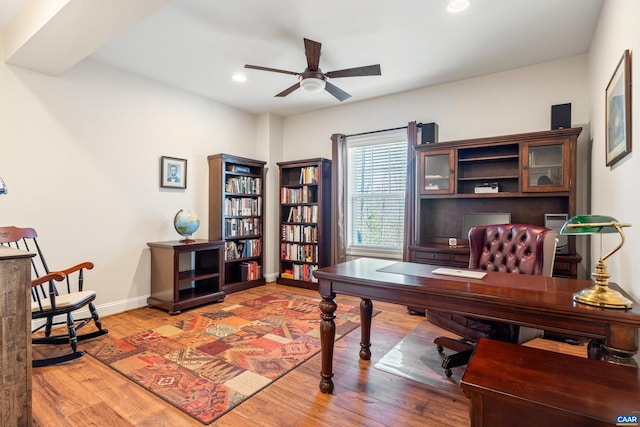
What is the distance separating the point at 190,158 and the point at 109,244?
1.43 m

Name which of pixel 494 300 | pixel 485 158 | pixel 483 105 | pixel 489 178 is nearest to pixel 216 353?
pixel 494 300

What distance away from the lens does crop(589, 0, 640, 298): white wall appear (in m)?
1.57

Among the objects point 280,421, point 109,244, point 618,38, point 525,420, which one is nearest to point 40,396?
point 280,421

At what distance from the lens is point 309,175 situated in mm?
4633

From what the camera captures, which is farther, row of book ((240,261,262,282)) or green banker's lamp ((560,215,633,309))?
row of book ((240,261,262,282))

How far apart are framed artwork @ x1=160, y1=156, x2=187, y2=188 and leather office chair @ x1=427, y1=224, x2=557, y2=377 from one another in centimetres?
330

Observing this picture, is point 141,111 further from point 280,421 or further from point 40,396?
point 280,421

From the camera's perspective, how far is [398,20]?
8.45 ft

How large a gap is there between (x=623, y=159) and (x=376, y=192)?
2776 millimetres

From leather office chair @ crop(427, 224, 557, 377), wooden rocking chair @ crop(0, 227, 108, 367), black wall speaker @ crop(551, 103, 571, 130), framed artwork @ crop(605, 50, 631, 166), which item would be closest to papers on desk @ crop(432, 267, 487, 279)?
leather office chair @ crop(427, 224, 557, 377)

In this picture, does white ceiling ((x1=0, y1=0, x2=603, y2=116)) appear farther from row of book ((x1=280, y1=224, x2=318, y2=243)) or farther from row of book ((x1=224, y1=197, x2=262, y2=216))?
row of book ((x1=280, y1=224, x2=318, y2=243))

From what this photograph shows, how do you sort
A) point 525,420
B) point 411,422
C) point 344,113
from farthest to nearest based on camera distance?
point 344,113, point 411,422, point 525,420

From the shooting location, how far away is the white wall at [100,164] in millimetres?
2803

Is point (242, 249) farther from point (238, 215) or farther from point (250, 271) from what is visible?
point (238, 215)
